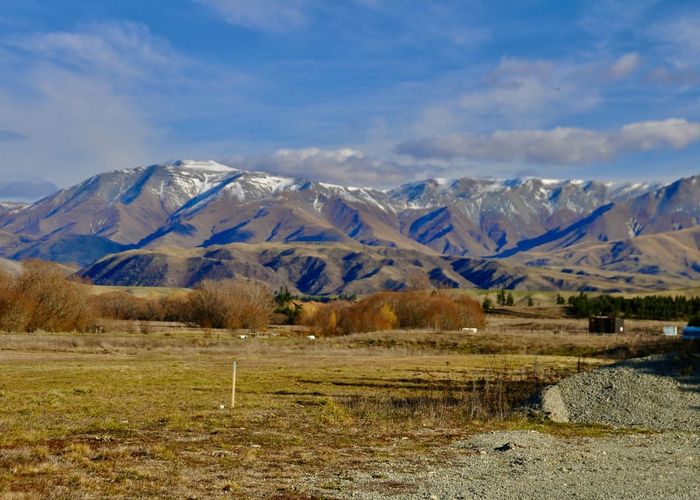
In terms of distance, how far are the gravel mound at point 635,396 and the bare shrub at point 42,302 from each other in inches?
3137

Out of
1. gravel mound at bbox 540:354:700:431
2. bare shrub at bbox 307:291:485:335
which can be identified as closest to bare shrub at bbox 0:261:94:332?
bare shrub at bbox 307:291:485:335

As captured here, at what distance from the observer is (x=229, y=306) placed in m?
129

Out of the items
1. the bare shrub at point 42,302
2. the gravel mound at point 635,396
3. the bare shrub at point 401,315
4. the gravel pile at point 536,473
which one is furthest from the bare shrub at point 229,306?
the gravel pile at point 536,473

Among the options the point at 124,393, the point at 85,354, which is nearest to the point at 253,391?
the point at 124,393

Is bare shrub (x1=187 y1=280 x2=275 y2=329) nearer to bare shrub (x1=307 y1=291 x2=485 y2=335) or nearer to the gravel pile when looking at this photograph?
bare shrub (x1=307 y1=291 x2=485 y2=335)

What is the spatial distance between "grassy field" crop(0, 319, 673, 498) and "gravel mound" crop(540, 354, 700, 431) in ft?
7.94

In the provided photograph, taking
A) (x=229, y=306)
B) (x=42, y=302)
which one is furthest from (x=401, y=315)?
(x=42, y=302)

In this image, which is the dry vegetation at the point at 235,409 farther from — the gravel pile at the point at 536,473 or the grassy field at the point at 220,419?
the gravel pile at the point at 536,473

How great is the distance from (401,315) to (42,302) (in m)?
57.4

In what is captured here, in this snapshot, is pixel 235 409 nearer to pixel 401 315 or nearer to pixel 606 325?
pixel 401 315

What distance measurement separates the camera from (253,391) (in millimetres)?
39344

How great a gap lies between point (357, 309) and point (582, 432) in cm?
10484

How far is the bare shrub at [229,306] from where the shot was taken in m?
129

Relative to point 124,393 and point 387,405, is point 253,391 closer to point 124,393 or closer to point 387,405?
point 124,393
